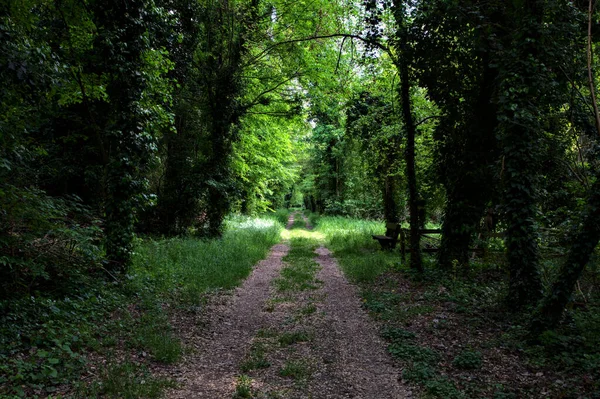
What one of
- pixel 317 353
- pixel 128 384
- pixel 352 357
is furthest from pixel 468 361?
pixel 128 384

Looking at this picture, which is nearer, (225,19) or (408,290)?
(408,290)

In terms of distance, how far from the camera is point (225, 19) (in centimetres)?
1525

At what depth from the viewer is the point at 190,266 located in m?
10.1

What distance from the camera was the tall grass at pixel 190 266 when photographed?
811cm

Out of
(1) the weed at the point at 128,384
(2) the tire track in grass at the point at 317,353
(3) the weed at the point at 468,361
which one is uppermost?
(1) the weed at the point at 128,384

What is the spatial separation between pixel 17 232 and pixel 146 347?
10.1 ft

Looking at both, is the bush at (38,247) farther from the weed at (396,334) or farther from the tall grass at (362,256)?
the tall grass at (362,256)

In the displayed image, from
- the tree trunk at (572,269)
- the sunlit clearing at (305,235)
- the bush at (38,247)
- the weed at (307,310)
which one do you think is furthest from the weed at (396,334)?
the sunlit clearing at (305,235)

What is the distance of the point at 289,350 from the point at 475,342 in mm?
3064

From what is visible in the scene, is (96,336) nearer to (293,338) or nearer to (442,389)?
(293,338)

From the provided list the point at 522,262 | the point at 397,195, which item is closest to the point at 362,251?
the point at 397,195

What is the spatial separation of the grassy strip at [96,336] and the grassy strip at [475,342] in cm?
374

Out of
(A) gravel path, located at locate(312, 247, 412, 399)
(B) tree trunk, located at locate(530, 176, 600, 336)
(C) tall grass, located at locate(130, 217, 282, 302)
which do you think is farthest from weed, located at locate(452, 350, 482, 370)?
(C) tall grass, located at locate(130, 217, 282, 302)

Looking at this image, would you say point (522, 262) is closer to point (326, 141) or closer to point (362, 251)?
point (362, 251)
